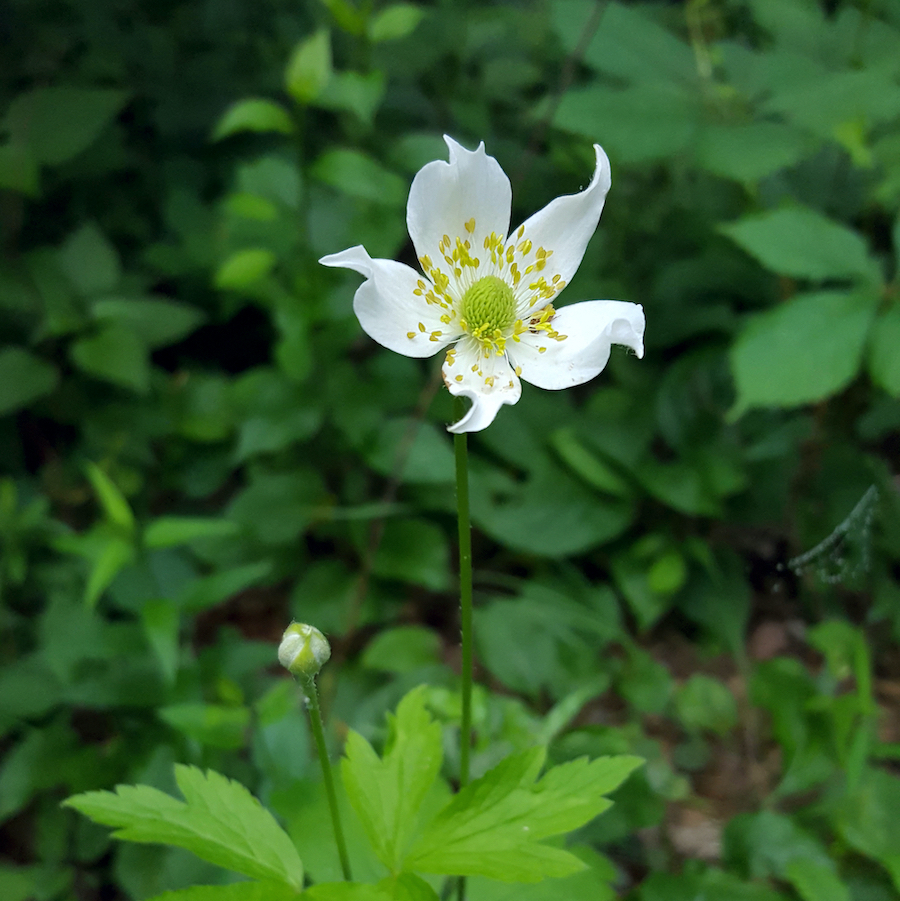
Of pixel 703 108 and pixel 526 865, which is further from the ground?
pixel 703 108

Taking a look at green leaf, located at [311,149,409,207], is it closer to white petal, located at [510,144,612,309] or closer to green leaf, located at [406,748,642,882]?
white petal, located at [510,144,612,309]

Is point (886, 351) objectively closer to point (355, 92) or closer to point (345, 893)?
point (355, 92)

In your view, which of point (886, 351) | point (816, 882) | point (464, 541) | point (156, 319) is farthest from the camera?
point (156, 319)

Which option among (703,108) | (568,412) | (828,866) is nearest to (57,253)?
(568,412)

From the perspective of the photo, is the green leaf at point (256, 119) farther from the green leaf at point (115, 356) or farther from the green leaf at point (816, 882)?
the green leaf at point (816, 882)

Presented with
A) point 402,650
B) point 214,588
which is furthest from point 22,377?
point 402,650

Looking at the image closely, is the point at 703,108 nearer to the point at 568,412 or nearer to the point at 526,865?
the point at 568,412
